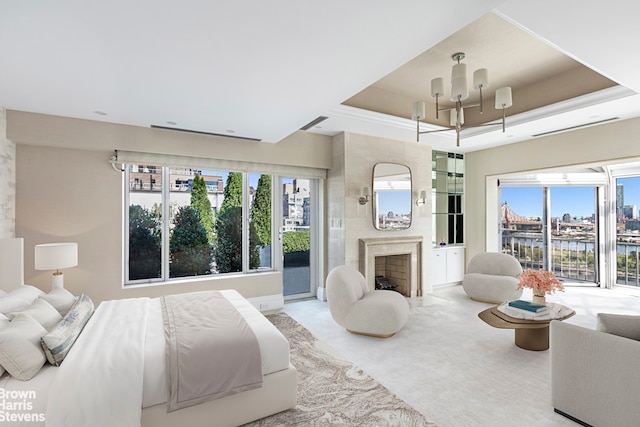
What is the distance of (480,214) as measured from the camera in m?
6.23

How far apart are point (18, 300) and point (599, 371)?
4.02 metres

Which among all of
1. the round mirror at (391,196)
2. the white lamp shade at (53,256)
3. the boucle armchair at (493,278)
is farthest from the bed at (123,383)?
the boucle armchair at (493,278)

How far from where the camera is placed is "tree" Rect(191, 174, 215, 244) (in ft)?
14.7

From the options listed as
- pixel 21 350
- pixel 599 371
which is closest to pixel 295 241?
pixel 21 350

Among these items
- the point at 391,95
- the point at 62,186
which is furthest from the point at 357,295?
the point at 62,186

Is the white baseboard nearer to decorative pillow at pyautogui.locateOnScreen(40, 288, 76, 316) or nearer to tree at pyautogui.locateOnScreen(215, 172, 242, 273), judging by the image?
tree at pyautogui.locateOnScreen(215, 172, 242, 273)

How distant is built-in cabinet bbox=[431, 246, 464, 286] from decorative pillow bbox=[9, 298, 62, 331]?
17.9 feet

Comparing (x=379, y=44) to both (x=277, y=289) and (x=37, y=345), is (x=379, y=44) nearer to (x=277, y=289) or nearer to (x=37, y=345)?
(x=37, y=345)

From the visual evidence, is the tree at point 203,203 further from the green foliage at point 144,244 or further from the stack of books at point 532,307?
the stack of books at point 532,307

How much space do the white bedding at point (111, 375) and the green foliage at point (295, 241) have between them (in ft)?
9.17

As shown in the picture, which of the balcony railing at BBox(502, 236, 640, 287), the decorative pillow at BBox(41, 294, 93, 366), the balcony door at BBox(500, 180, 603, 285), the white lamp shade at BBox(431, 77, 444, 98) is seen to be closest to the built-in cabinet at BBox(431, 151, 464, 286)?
the balcony door at BBox(500, 180, 603, 285)

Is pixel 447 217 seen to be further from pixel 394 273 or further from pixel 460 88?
pixel 460 88

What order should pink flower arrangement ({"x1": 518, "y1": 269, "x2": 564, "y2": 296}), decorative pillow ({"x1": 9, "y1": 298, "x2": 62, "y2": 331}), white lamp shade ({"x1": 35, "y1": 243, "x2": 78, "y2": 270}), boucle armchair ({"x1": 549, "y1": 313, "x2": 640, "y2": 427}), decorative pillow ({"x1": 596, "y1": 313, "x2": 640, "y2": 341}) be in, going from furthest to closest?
pink flower arrangement ({"x1": 518, "y1": 269, "x2": 564, "y2": 296}) < white lamp shade ({"x1": 35, "y1": 243, "x2": 78, "y2": 270}) < decorative pillow ({"x1": 9, "y1": 298, "x2": 62, "y2": 331}) < decorative pillow ({"x1": 596, "y1": 313, "x2": 640, "y2": 341}) < boucle armchair ({"x1": 549, "y1": 313, "x2": 640, "y2": 427})

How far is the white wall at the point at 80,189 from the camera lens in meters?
3.40
